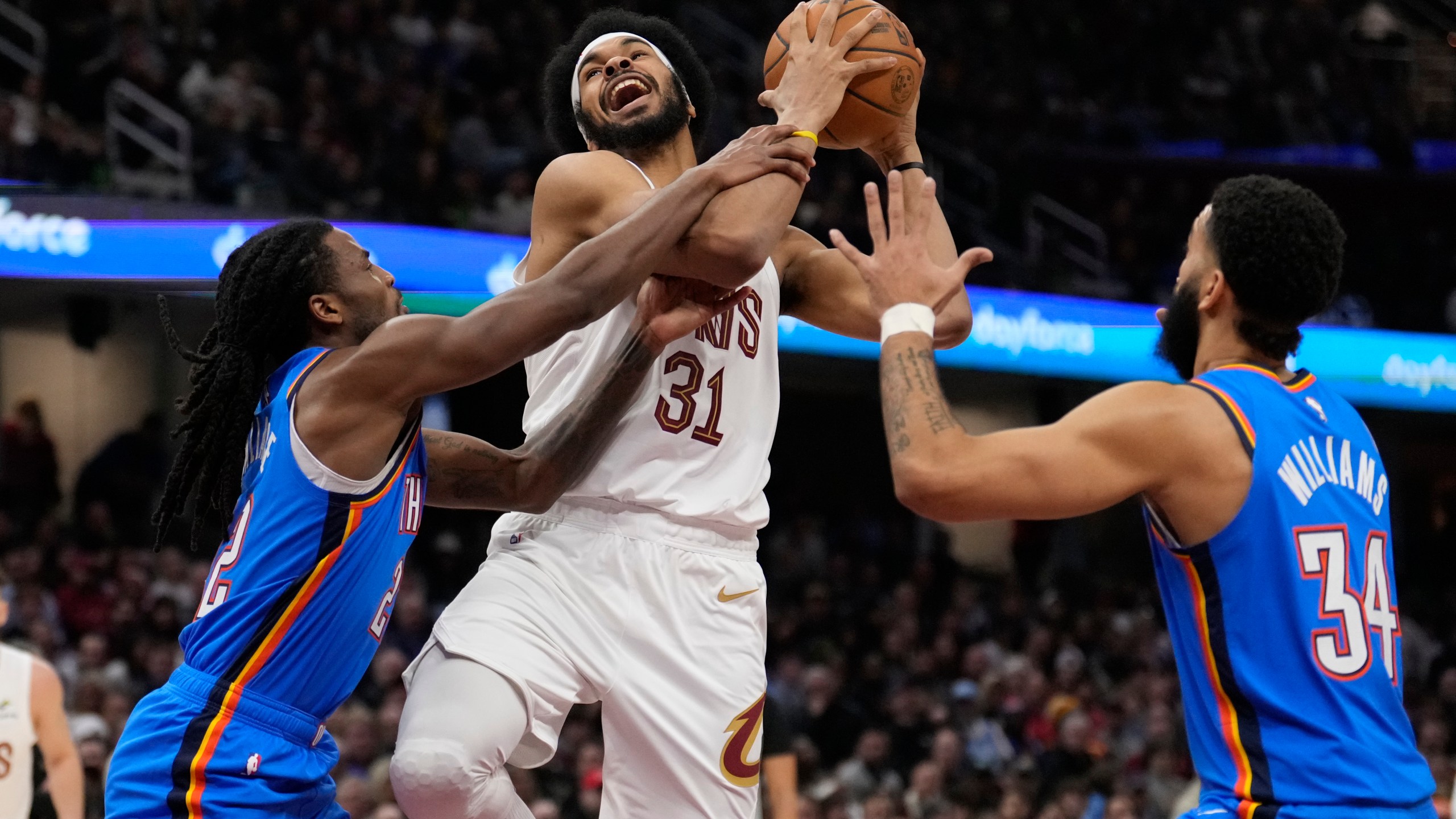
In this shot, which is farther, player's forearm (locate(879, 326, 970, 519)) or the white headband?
the white headband

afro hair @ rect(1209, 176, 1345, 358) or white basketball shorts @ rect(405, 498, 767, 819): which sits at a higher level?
afro hair @ rect(1209, 176, 1345, 358)

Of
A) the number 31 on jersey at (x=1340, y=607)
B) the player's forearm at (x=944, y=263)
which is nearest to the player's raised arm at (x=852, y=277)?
the player's forearm at (x=944, y=263)

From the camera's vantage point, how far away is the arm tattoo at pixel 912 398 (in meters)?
3.05

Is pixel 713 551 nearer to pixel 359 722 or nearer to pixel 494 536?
pixel 494 536

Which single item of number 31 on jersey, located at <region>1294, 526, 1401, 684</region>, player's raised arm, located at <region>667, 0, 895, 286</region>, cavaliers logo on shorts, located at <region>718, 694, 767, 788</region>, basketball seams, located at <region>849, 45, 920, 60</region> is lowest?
cavaliers logo on shorts, located at <region>718, 694, 767, 788</region>

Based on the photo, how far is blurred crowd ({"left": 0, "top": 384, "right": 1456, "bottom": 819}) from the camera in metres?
9.13

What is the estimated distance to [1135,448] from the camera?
289 cm

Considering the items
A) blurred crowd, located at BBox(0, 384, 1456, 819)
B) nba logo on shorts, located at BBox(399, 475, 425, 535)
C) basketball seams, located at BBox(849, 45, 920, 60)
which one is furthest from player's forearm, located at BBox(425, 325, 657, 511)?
blurred crowd, located at BBox(0, 384, 1456, 819)

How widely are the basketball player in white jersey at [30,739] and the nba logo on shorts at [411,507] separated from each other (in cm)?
275

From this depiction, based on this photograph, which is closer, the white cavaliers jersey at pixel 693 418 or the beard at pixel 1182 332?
the beard at pixel 1182 332

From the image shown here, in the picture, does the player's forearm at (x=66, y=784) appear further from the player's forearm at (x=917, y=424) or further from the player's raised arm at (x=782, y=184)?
the player's forearm at (x=917, y=424)

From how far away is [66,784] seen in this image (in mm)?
5832

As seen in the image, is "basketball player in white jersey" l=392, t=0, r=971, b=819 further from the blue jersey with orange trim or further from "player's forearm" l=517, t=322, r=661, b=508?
the blue jersey with orange trim

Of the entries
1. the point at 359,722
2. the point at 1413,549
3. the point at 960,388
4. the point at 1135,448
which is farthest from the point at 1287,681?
the point at 1413,549
